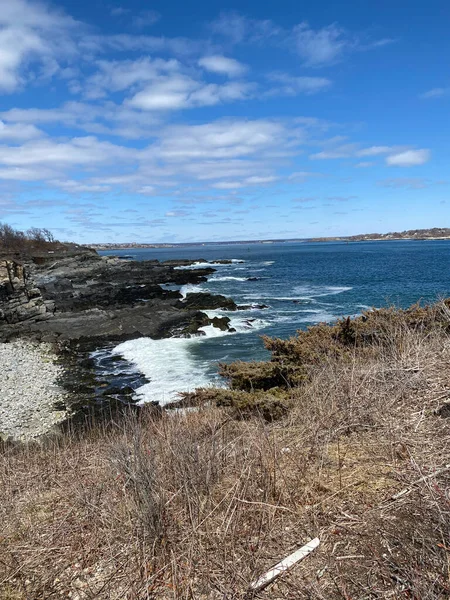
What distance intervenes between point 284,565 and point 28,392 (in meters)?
15.2

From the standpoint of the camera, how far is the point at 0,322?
93.2 ft

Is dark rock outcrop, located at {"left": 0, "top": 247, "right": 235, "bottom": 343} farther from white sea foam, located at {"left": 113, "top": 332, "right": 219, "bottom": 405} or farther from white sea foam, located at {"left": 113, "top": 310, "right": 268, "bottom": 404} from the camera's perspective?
white sea foam, located at {"left": 113, "top": 332, "right": 219, "bottom": 405}

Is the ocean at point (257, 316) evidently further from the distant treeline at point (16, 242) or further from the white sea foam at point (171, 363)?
the distant treeline at point (16, 242)

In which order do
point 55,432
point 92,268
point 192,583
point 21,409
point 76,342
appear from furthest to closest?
point 92,268
point 76,342
point 21,409
point 55,432
point 192,583

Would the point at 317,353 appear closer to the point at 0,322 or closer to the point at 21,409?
the point at 21,409

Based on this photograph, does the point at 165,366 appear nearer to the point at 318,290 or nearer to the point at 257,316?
the point at 257,316

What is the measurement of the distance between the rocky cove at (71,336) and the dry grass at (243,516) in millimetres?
9428

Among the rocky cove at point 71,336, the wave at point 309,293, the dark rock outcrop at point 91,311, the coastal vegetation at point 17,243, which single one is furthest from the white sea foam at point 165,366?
the coastal vegetation at point 17,243

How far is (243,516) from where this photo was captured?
11.8 ft

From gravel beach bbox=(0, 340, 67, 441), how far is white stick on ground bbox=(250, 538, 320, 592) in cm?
1035

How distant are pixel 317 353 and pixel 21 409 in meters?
10.3

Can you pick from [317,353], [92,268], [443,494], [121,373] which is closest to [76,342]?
[121,373]

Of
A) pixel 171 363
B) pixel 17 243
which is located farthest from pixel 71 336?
pixel 17 243

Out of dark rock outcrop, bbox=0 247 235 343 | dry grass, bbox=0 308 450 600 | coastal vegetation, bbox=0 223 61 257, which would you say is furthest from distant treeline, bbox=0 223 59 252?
dry grass, bbox=0 308 450 600
